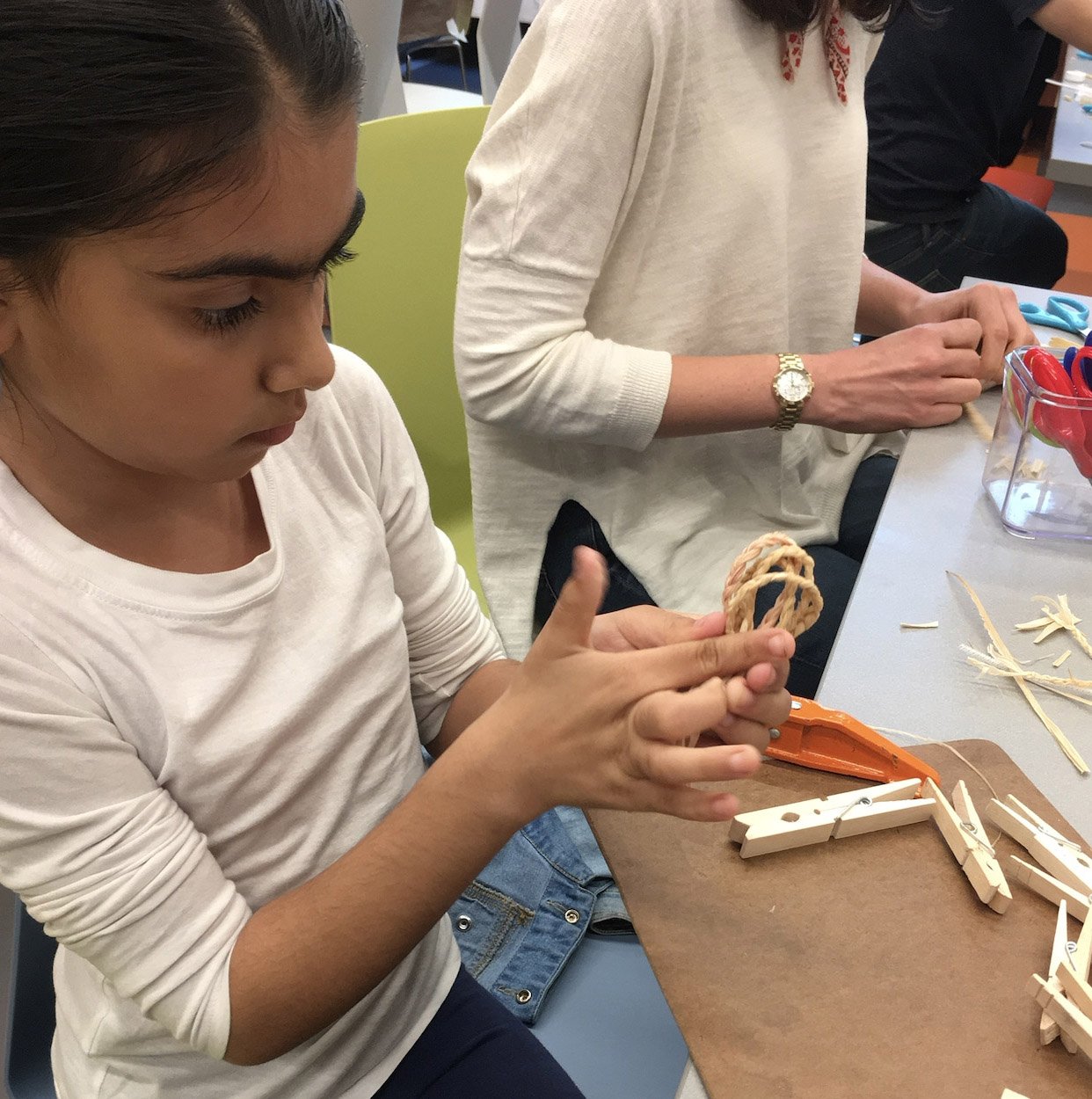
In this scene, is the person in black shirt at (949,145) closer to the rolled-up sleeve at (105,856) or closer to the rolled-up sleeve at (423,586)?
the rolled-up sleeve at (423,586)

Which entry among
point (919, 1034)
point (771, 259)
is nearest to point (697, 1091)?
point (919, 1034)

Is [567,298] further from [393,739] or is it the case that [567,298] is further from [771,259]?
[393,739]

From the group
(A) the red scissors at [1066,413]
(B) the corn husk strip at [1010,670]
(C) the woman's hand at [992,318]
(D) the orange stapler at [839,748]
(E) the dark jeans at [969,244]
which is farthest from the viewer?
(E) the dark jeans at [969,244]

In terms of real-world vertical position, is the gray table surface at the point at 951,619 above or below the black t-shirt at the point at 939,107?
below

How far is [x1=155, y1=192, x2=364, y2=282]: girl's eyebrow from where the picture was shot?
530mm

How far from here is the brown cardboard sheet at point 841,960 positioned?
1.78 ft

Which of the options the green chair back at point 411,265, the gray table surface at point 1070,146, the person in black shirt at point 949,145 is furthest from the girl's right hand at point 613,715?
the gray table surface at point 1070,146

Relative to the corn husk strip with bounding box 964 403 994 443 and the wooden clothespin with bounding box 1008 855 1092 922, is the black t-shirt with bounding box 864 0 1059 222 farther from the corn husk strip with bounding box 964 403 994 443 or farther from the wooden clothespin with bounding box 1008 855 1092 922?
the wooden clothespin with bounding box 1008 855 1092 922

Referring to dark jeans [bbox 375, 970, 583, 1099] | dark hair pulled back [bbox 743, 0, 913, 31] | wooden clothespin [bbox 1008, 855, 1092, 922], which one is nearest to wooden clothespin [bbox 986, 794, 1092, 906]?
wooden clothespin [bbox 1008, 855, 1092, 922]

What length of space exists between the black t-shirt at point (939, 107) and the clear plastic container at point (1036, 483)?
1204 mm

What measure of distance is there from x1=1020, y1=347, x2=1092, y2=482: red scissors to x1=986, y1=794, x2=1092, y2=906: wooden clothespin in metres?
0.40

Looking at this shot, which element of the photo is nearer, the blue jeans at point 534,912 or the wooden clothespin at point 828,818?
the wooden clothespin at point 828,818

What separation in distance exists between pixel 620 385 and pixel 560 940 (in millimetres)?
545

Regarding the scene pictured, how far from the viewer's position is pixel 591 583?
0.57m
